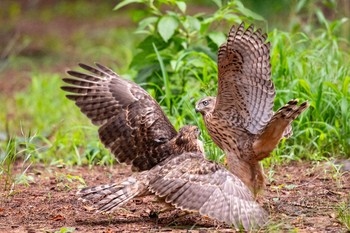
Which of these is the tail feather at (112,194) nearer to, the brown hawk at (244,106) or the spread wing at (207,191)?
the spread wing at (207,191)

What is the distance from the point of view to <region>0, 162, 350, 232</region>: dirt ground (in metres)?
6.16

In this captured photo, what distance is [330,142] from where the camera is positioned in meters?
8.30

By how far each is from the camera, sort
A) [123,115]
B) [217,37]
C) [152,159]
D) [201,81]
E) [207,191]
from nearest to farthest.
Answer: [207,191], [152,159], [123,115], [201,81], [217,37]

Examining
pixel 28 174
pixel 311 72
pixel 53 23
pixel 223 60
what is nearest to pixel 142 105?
pixel 223 60

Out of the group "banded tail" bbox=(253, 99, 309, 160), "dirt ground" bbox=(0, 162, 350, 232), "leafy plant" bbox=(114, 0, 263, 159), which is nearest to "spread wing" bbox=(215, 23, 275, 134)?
"banded tail" bbox=(253, 99, 309, 160)

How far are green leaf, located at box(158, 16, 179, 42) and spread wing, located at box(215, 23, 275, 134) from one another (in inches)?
78.5

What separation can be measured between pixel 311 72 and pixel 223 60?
2427 mm

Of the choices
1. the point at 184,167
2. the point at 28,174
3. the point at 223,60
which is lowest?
the point at 28,174

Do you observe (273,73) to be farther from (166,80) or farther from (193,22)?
(166,80)

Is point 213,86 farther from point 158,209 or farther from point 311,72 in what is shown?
point 158,209

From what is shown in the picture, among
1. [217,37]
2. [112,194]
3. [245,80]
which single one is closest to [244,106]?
[245,80]

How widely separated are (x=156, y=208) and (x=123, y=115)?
888mm

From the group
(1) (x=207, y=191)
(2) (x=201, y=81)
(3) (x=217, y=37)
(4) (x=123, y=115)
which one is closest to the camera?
(1) (x=207, y=191)

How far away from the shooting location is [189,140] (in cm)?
672
